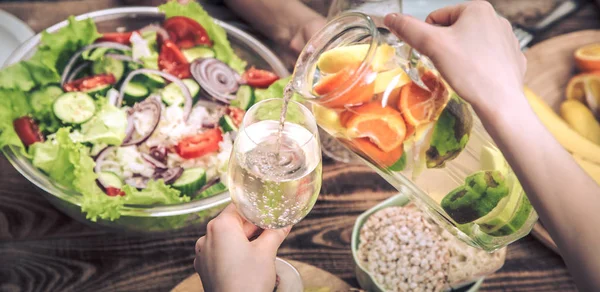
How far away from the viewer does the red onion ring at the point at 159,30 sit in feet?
5.00

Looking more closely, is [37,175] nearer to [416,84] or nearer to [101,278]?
[101,278]

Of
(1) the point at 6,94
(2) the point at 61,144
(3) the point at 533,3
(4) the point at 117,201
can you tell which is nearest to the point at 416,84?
(4) the point at 117,201

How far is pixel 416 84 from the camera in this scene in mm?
1066

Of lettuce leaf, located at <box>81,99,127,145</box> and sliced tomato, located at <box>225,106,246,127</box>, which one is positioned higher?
lettuce leaf, located at <box>81,99,127,145</box>

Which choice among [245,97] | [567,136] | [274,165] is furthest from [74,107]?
[567,136]

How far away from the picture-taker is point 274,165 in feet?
3.21

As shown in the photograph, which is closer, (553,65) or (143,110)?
(143,110)

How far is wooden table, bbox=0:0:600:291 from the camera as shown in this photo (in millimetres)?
1282

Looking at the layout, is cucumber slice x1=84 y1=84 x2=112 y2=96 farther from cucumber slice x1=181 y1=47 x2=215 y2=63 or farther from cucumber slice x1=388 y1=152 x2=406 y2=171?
cucumber slice x1=388 y1=152 x2=406 y2=171

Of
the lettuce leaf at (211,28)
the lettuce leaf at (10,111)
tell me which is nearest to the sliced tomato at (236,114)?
the lettuce leaf at (211,28)

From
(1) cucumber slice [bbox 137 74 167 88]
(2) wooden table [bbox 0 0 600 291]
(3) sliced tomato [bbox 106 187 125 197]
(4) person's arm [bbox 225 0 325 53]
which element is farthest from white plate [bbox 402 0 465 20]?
(3) sliced tomato [bbox 106 187 125 197]

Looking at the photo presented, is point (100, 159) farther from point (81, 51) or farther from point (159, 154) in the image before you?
point (81, 51)

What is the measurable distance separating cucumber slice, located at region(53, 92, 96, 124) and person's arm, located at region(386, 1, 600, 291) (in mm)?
721

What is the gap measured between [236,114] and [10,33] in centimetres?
66
